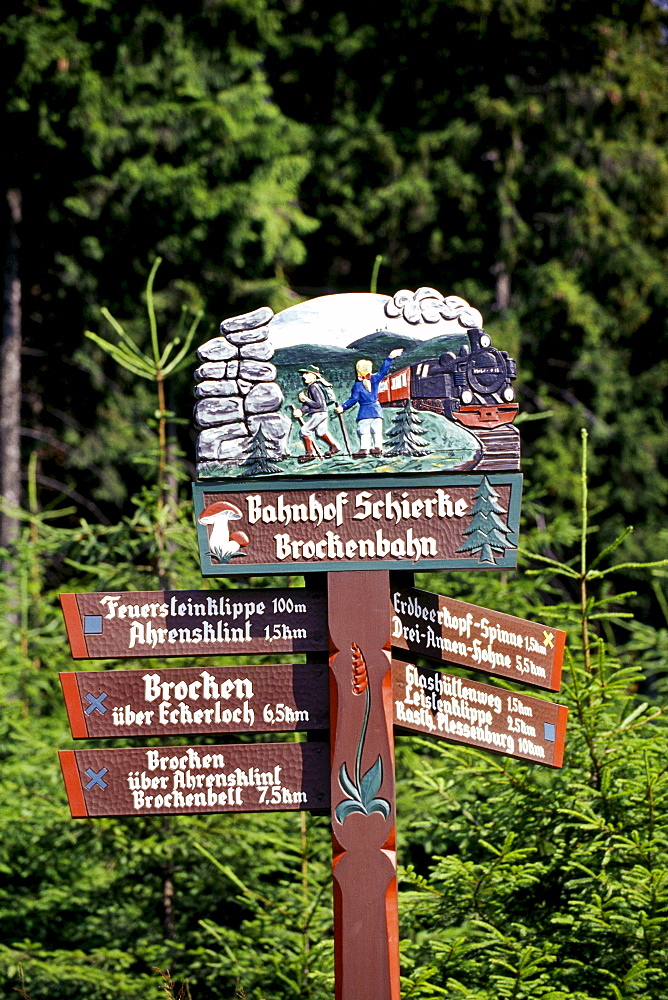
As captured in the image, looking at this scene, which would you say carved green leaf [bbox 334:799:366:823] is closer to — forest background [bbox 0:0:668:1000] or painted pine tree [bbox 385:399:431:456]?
forest background [bbox 0:0:668:1000]

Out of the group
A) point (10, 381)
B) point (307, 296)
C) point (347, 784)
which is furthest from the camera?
point (307, 296)

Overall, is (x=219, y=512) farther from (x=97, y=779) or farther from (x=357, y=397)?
(x=97, y=779)

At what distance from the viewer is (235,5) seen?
10.3m

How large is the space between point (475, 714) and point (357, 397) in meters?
1.02

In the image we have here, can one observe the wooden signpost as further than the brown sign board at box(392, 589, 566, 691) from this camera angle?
No

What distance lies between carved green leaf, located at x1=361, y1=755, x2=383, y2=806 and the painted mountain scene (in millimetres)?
836

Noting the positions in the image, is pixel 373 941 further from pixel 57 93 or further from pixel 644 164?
pixel 644 164

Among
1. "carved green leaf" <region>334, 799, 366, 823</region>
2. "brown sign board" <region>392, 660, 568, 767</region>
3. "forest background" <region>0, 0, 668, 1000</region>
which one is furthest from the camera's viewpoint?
"forest background" <region>0, 0, 668, 1000</region>

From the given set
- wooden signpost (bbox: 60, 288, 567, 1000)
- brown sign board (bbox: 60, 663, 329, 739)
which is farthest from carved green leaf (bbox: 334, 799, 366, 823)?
brown sign board (bbox: 60, 663, 329, 739)

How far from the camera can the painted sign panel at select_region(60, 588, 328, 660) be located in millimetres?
2936

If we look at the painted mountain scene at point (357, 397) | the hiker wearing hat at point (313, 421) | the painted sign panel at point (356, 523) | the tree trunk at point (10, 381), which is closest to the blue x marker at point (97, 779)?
the painted sign panel at point (356, 523)

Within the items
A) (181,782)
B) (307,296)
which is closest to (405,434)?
(181,782)

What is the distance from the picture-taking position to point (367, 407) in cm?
288

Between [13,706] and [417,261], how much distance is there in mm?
9236
